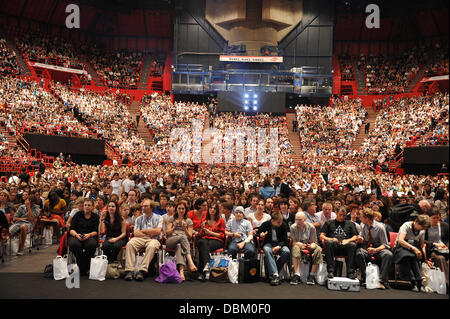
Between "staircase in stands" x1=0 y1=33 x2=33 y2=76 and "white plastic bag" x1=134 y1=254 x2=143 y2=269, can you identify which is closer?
"white plastic bag" x1=134 y1=254 x2=143 y2=269

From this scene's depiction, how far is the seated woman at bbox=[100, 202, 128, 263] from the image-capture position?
6.60m

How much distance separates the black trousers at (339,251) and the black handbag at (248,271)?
113 cm

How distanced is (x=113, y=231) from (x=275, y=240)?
2755 millimetres

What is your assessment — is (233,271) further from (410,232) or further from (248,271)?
(410,232)

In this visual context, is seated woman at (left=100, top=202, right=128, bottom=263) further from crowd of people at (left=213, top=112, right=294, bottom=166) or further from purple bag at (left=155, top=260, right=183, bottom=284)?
crowd of people at (left=213, top=112, right=294, bottom=166)

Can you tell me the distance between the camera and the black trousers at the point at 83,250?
628cm

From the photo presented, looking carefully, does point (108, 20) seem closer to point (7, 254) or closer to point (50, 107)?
point (50, 107)

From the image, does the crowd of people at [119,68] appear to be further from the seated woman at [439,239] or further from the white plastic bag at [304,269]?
the seated woman at [439,239]

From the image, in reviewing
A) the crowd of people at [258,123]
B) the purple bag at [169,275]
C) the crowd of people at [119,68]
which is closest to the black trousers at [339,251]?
the purple bag at [169,275]

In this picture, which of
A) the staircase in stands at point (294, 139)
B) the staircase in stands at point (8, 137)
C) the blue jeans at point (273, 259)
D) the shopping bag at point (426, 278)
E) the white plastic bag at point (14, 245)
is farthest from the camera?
the staircase in stands at point (294, 139)

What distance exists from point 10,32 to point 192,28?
13.6 meters

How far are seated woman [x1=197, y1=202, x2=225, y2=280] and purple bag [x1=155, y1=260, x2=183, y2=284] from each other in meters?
0.57

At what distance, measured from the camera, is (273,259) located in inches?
247

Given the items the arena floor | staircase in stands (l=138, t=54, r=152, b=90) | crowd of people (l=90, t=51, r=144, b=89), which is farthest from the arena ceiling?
the arena floor
